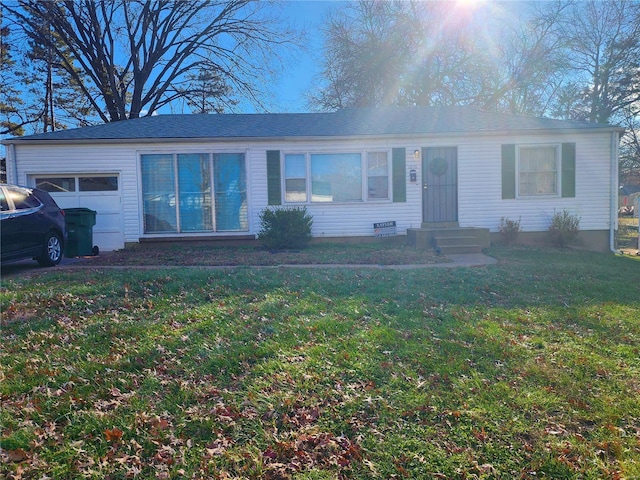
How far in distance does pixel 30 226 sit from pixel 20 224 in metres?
0.24

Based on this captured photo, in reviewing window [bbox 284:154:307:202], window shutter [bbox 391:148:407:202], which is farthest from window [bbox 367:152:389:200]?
window [bbox 284:154:307:202]

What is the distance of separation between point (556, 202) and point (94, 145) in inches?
480

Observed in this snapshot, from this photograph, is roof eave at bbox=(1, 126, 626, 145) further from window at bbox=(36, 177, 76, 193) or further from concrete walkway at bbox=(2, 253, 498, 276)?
concrete walkway at bbox=(2, 253, 498, 276)

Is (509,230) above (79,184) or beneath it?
beneath

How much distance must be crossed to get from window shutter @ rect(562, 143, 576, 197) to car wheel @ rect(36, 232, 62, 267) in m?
12.1

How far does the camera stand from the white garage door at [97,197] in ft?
35.1

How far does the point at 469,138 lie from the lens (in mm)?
11055

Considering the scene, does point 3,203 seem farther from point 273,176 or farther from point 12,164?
point 273,176

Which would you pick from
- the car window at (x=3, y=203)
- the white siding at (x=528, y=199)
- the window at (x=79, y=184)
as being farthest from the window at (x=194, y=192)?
the white siding at (x=528, y=199)

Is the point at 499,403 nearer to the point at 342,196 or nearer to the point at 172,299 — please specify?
the point at 172,299

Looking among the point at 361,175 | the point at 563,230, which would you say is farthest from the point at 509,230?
the point at 361,175

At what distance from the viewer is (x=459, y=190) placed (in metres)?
11.2

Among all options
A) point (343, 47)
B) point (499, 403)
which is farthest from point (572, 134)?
point (343, 47)

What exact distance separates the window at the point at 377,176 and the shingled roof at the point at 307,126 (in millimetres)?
649
